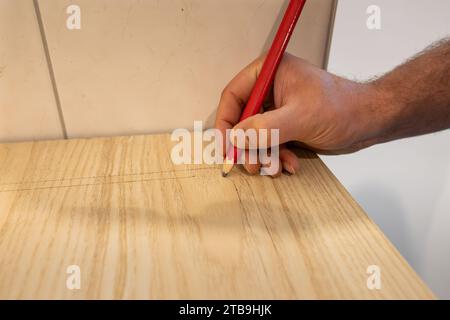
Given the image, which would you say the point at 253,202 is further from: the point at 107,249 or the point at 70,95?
the point at 70,95

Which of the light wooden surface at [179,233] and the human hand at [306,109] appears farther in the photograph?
the human hand at [306,109]

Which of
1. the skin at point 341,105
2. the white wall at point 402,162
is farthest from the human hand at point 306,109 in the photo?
the white wall at point 402,162

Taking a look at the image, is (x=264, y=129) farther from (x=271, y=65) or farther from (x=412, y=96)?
(x=412, y=96)

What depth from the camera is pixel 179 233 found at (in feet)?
1.16

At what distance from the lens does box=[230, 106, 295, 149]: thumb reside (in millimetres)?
412

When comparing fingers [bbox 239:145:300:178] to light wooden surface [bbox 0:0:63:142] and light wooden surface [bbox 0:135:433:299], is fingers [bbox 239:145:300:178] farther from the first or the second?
light wooden surface [bbox 0:0:63:142]

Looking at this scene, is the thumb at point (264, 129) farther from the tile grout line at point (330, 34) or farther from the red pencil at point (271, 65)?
the tile grout line at point (330, 34)

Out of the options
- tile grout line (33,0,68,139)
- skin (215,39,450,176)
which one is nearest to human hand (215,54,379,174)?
skin (215,39,450,176)

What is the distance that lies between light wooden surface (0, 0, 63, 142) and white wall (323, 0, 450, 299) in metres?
0.42

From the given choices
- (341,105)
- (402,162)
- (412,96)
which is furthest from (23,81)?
(402,162)

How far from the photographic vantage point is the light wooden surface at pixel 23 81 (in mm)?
437

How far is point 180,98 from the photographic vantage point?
1.73 feet

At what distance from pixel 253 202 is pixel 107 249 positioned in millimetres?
163
